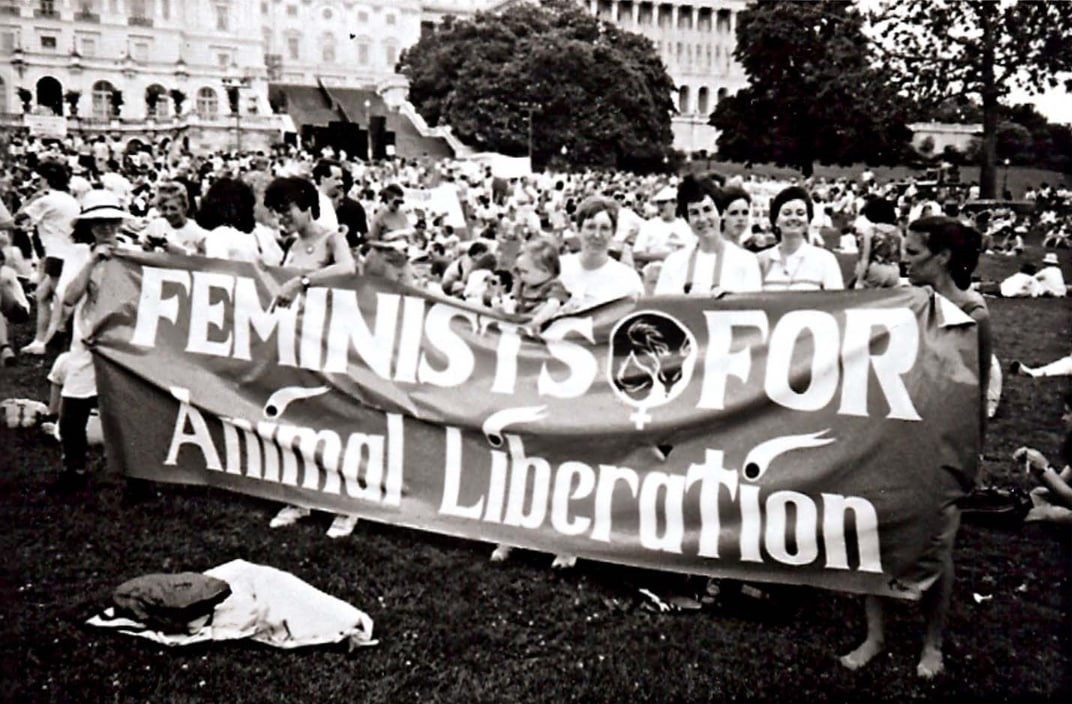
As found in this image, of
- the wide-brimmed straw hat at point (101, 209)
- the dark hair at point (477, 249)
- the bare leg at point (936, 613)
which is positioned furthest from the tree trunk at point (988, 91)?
the bare leg at point (936, 613)

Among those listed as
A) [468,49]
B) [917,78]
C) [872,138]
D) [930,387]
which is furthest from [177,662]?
[468,49]

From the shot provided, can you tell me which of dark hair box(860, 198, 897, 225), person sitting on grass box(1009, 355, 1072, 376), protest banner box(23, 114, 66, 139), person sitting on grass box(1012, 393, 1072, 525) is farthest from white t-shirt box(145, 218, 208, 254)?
protest banner box(23, 114, 66, 139)

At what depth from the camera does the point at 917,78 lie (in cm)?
3447

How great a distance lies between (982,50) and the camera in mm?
31094

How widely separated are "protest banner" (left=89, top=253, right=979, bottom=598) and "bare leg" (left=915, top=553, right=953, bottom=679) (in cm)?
8

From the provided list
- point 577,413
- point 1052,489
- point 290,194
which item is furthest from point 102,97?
point 1052,489

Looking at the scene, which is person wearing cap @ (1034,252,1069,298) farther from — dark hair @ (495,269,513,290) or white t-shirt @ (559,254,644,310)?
white t-shirt @ (559,254,644,310)

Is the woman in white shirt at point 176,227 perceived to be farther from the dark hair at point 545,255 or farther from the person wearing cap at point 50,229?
the person wearing cap at point 50,229

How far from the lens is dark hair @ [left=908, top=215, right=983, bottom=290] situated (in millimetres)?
4668

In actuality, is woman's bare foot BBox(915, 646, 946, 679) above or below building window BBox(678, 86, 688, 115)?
below

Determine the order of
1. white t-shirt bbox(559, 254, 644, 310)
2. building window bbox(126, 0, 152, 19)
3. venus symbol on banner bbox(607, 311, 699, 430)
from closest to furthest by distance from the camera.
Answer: venus symbol on banner bbox(607, 311, 699, 430) → white t-shirt bbox(559, 254, 644, 310) → building window bbox(126, 0, 152, 19)

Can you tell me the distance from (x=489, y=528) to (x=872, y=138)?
185 feet

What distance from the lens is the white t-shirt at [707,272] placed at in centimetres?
558

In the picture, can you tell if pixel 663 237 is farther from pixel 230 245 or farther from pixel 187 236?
pixel 230 245
